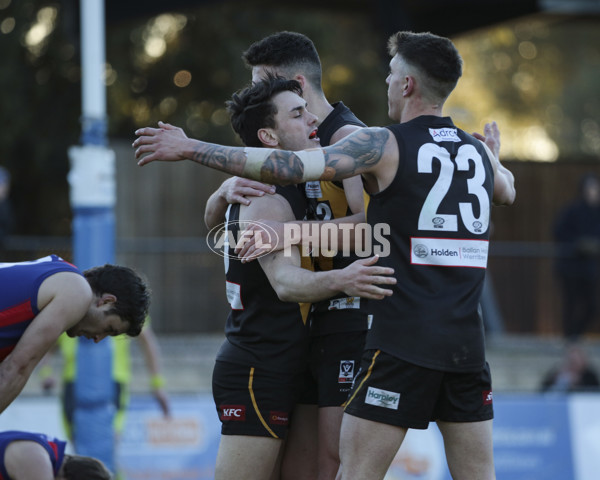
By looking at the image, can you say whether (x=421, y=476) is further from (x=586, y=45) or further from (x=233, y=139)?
(x=586, y=45)

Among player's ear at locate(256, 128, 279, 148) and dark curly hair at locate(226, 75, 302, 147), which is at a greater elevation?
dark curly hair at locate(226, 75, 302, 147)

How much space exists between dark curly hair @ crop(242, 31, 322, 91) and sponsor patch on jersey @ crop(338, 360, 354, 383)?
1588 millimetres

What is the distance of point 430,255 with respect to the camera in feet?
14.4

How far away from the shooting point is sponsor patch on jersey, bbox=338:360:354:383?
16.0 feet

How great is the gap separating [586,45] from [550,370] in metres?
18.0

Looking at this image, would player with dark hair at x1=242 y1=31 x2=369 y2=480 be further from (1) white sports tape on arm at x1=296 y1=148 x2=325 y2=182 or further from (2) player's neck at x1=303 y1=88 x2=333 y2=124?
(1) white sports tape on arm at x1=296 y1=148 x2=325 y2=182

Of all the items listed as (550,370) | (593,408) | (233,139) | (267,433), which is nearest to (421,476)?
(593,408)

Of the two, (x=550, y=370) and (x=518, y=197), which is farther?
(x=518, y=197)

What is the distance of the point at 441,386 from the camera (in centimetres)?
447

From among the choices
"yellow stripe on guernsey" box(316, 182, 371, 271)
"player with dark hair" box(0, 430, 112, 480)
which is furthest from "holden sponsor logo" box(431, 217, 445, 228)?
"player with dark hair" box(0, 430, 112, 480)

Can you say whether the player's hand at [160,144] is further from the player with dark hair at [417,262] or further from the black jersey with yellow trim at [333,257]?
the black jersey with yellow trim at [333,257]

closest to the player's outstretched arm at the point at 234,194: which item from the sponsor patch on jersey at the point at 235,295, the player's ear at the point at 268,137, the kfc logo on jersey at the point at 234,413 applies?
the player's ear at the point at 268,137

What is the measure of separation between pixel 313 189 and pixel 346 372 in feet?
3.25

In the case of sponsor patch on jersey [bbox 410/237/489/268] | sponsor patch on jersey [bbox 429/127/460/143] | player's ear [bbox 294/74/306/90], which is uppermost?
player's ear [bbox 294/74/306/90]
